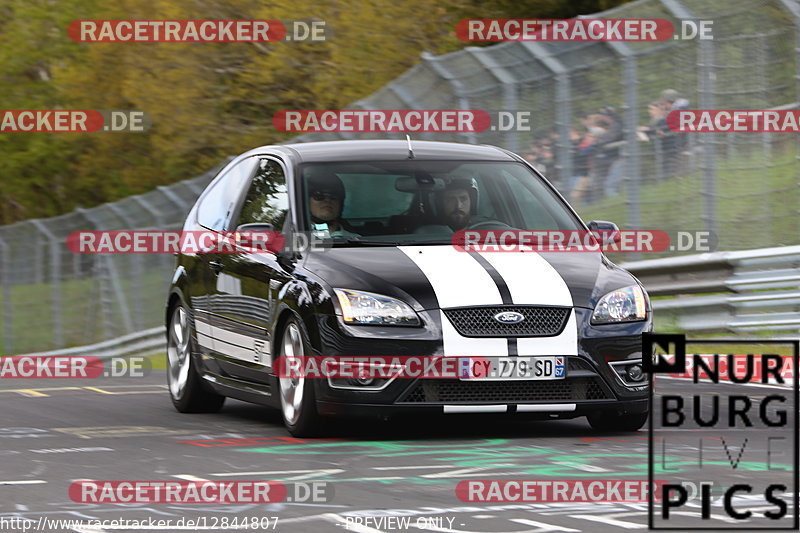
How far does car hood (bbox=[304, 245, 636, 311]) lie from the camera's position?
32.9ft

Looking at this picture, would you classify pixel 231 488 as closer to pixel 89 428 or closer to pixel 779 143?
pixel 89 428

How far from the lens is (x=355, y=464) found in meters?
9.12

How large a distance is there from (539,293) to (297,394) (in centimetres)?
149

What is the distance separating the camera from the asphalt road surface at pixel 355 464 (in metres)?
7.31

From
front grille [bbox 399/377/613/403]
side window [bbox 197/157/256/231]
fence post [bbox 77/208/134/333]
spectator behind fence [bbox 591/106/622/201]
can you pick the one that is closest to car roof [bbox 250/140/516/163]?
side window [bbox 197/157/256/231]

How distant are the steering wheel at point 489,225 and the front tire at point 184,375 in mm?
2453

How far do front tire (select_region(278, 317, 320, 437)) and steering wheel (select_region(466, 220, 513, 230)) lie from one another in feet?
4.39

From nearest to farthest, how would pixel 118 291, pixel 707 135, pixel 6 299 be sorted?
pixel 707 135 → pixel 118 291 → pixel 6 299

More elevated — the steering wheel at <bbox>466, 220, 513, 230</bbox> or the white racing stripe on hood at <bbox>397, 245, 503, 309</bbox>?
the steering wheel at <bbox>466, 220, 513, 230</bbox>

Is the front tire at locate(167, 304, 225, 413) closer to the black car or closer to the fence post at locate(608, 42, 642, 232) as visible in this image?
the black car

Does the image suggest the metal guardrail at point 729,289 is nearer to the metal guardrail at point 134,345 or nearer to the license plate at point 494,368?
the license plate at point 494,368

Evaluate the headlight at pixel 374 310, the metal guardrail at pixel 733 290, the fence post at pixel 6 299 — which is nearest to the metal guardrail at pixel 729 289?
the metal guardrail at pixel 733 290

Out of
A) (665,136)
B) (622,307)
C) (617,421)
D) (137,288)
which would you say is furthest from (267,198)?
(137,288)

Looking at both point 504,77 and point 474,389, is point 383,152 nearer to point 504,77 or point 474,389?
point 474,389
